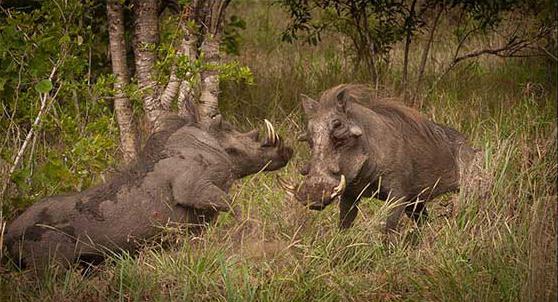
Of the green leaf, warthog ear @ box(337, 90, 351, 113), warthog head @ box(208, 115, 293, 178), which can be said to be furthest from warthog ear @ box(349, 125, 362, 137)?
the green leaf

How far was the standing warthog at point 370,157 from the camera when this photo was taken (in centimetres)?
561

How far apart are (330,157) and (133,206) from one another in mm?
978

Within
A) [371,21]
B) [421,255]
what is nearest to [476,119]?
[371,21]

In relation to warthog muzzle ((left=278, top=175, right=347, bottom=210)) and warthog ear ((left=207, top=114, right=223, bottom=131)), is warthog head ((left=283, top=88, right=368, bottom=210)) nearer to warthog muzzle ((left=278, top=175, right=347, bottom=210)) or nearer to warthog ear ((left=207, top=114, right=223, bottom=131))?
warthog muzzle ((left=278, top=175, right=347, bottom=210))

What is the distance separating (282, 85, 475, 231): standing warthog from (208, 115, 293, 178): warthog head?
330 millimetres

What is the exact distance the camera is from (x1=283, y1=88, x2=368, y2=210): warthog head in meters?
5.55

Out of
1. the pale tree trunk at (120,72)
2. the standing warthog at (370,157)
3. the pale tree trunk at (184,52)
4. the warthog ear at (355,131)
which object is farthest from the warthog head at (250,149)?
the pale tree trunk at (120,72)

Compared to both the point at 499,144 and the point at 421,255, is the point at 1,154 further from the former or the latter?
the point at 499,144

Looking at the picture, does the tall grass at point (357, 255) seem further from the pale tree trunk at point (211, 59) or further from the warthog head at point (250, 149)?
the pale tree trunk at point (211, 59)

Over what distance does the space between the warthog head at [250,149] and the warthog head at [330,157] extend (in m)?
0.42

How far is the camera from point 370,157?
5707 mm

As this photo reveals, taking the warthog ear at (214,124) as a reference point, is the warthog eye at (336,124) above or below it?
above

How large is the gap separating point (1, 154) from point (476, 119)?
3.43 metres

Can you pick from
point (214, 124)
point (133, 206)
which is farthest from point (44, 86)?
point (214, 124)
